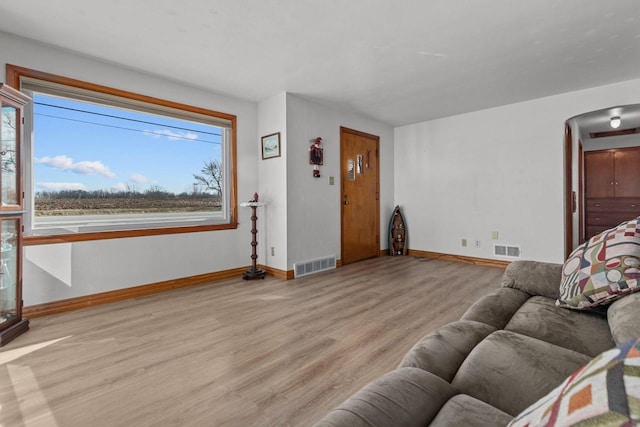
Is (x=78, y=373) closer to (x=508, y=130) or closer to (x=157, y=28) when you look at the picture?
(x=157, y=28)

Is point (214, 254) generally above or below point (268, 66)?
below

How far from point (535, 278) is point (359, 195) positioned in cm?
344

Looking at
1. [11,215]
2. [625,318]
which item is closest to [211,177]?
[11,215]

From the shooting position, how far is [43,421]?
57.0 inches

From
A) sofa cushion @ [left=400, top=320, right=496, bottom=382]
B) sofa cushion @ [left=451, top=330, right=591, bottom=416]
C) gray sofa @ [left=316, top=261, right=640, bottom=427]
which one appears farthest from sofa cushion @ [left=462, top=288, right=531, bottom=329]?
sofa cushion @ [left=451, top=330, right=591, bottom=416]

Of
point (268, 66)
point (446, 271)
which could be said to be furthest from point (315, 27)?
point (446, 271)

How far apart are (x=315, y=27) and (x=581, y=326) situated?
8.55 ft

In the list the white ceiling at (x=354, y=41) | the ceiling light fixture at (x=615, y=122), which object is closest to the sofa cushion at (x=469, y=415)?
A: the white ceiling at (x=354, y=41)

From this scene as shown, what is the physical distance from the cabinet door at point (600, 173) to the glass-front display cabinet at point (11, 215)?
5.30 meters

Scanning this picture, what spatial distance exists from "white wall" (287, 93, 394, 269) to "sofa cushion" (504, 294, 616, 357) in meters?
2.91

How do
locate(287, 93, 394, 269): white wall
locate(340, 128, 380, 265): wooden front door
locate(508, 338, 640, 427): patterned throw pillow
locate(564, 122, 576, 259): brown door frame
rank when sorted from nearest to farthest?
locate(508, 338, 640, 427): patterned throw pillow → locate(564, 122, 576, 259): brown door frame → locate(287, 93, 394, 269): white wall → locate(340, 128, 380, 265): wooden front door

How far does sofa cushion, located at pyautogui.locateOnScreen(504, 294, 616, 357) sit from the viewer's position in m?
1.19

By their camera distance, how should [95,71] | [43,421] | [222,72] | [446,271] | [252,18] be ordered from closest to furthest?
[43,421], [252,18], [95,71], [222,72], [446,271]

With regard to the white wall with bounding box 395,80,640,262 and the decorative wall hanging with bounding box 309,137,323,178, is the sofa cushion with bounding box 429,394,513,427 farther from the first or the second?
the white wall with bounding box 395,80,640,262
